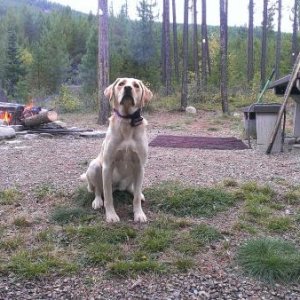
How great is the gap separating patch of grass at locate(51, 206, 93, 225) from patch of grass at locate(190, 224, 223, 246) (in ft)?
3.13

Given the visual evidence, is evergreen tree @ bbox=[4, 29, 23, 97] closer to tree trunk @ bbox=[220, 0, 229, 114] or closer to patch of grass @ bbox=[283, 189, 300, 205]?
tree trunk @ bbox=[220, 0, 229, 114]

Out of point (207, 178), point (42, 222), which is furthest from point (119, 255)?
point (207, 178)

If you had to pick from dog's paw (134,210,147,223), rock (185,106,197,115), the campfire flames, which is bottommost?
dog's paw (134,210,147,223)

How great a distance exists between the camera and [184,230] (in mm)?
3424

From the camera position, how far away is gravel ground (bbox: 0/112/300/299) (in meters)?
2.53

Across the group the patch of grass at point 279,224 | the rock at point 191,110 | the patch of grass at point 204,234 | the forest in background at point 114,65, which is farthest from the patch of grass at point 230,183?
the forest in background at point 114,65

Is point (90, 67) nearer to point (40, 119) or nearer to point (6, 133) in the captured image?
point (40, 119)

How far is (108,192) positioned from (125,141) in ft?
1.58

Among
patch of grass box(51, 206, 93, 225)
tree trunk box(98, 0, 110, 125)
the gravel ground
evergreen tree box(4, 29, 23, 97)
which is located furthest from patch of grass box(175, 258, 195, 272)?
evergreen tree box(4, 29, 23, 97)

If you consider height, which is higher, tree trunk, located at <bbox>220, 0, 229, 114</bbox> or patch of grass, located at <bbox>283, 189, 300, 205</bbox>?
tree trunk, located at <bbox>220, 0, 229, 114</bbox>

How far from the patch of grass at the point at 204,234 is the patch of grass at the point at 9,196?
1.93 m

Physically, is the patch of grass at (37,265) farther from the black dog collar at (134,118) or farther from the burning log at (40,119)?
the burning log at (40,119)

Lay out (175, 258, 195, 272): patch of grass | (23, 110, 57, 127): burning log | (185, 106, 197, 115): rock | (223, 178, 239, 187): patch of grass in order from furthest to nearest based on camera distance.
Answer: (185, 106, 197, 115): rock
(23, 110, 57, 127): burning log
(223, 178, 239, 187): patch of grass
(175, 258, 195, 272): patch of grass

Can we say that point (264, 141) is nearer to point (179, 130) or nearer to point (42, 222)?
point (179, 130)
